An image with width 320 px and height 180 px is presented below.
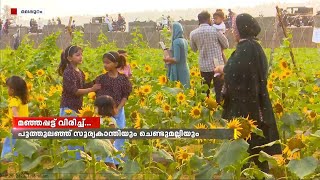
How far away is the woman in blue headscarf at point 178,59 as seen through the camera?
4781mm

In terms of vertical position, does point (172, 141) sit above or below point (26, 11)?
below

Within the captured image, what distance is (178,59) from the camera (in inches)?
190

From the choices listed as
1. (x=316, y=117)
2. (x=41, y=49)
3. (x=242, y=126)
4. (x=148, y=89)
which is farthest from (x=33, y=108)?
(x=41, y=49)

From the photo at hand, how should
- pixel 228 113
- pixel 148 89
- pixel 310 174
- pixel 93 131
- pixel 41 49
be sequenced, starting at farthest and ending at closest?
pixel 41 49, pixel 148 89, pixel 228 113, pixel 93 131, pixel 310 174

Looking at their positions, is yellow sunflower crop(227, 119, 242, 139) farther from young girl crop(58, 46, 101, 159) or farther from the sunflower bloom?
young girl crop(58, 46, 101, 159)

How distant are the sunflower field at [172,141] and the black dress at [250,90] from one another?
86 millimetres

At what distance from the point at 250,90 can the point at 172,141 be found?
13.1 inches

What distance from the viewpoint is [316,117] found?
329 cm

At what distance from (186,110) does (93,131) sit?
1486 mm

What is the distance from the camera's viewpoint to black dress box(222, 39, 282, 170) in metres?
3.16

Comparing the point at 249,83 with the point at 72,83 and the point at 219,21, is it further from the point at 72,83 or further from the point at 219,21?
the point at 219,21

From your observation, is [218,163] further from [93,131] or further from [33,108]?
[33,108]

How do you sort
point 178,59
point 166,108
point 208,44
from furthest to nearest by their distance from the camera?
point 178,59 → point 208,44 → point 166,108

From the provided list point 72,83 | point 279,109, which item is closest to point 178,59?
point 72,83
